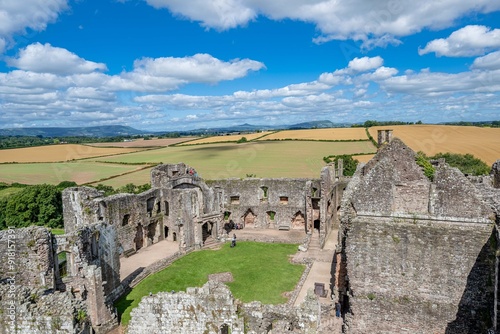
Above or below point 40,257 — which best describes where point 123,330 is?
below

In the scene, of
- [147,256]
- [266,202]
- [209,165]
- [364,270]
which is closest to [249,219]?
[266,202]

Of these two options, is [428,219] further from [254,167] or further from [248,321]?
[254,167]

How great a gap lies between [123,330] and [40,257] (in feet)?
17.4

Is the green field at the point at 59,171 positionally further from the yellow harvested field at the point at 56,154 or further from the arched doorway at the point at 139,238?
the arched doorway at the point at 139,238

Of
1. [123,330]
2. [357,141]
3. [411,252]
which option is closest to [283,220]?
[123,330]

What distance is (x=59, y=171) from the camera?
62281 mm

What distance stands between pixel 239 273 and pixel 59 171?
51.2 metres

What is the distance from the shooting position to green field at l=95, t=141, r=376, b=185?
54869 mm

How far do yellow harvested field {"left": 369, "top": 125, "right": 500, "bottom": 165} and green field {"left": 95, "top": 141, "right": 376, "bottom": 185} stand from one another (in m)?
8.12

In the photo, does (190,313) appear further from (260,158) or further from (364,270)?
(260,158)

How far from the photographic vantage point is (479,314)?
480 inches

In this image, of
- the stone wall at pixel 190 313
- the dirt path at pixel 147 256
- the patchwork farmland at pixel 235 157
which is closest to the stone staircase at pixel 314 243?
the dirt path at pixel 147 256

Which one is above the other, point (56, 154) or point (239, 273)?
point (56, 154)

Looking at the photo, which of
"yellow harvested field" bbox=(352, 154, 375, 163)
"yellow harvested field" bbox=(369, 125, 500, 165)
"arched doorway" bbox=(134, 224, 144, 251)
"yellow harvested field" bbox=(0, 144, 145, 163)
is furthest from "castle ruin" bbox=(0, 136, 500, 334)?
"yellow harvested field" bbox=(0, 144, 145, 163)
